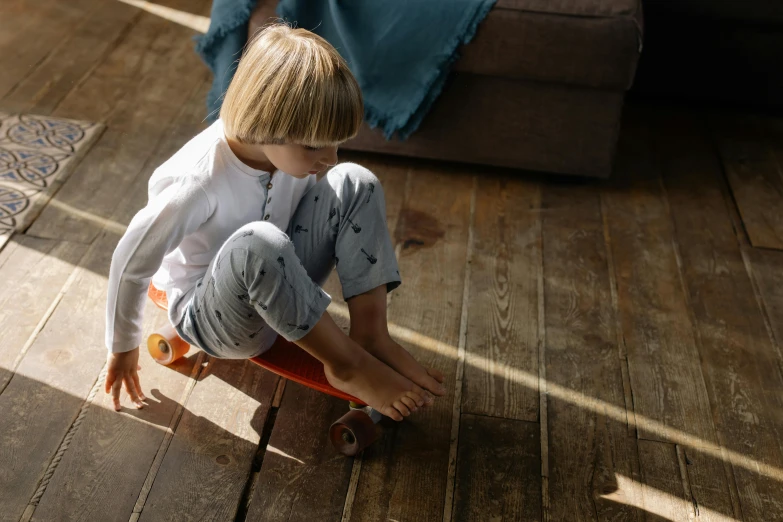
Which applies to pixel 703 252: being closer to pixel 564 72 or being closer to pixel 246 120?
pixel 564 72

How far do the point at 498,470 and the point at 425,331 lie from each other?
35cm

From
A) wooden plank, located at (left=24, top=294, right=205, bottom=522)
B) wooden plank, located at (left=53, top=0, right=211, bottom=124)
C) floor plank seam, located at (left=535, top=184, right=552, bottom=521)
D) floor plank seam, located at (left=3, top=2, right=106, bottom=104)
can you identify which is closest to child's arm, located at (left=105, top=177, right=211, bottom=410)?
wooden plank, located at (left=24, top=294, right=205, bottom=522)

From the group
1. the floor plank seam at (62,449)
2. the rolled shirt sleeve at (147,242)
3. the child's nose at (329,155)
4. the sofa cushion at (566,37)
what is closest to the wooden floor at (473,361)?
the floor plank seam at (62,449)

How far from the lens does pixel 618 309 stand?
5.44 feet

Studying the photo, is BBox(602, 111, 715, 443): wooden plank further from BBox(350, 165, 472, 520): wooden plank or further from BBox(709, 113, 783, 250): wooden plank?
BBox(350, 165, 472, 520): wooden plank

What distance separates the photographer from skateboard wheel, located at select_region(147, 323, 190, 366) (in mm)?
1366

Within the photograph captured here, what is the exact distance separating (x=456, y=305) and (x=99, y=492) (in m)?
0.75

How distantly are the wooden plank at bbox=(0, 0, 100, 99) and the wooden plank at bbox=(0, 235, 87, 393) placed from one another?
726 millimetres

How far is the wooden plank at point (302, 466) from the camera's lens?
1180 millimetres

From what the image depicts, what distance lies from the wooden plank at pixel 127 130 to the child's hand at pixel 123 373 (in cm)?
51

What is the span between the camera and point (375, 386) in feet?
4.04

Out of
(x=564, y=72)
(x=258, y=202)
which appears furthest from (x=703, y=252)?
(x=258, y=202)

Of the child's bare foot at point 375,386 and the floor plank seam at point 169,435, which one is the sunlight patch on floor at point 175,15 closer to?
the floor plank seam at point 169,435

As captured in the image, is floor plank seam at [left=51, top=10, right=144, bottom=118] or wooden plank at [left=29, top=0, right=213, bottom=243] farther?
floor plank seam at [left=51, top=10, right=144, bottom=118]
